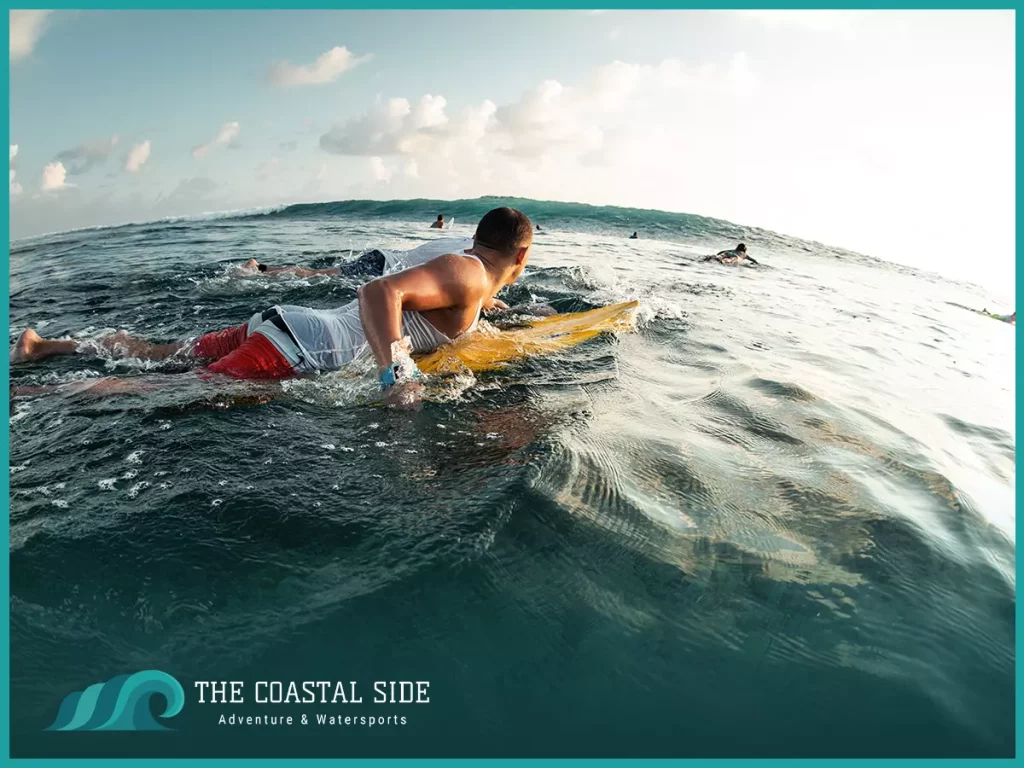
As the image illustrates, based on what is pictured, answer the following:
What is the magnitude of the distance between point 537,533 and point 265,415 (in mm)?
2057

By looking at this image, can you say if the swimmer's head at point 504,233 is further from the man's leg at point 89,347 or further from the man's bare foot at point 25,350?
the man's bare foot at point 25,350

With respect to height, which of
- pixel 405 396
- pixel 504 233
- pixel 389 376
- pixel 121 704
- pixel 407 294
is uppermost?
pixel 504 233

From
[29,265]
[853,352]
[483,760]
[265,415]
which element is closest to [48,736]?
[483,760]

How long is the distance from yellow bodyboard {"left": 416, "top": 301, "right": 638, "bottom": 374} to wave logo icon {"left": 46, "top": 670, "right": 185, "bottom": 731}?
2651 millimetres

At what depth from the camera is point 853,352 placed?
264 inches

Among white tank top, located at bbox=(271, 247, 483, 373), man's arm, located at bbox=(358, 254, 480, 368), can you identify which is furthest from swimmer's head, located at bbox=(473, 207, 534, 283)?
white tank top, located at bbox=(271, 247, 483, 373)

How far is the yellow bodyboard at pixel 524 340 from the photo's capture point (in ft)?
14.6

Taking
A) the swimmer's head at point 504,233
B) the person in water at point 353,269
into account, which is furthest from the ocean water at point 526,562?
the person in water at point 353,269

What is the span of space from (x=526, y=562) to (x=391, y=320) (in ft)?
5.90

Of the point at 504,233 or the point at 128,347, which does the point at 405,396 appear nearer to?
the point at 504,233

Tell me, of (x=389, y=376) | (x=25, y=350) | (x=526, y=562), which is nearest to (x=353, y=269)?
(x=25, y=350)

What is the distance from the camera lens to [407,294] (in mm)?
3682

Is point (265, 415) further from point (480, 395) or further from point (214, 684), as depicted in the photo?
point (214, 684)

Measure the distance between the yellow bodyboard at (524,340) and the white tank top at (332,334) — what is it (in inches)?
9.1
